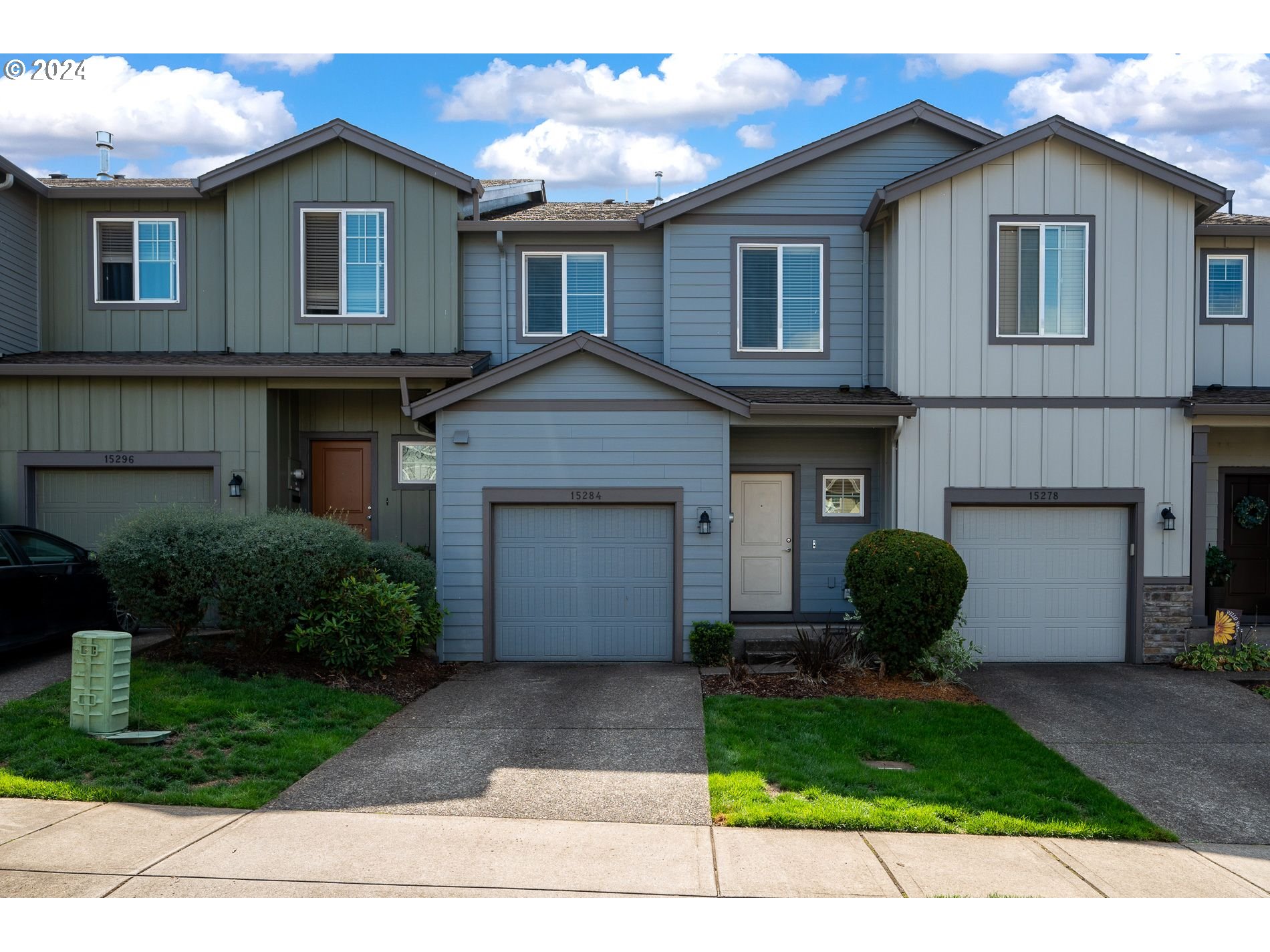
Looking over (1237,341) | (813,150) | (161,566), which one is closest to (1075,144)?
(813,150)

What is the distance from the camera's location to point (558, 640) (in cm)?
1212

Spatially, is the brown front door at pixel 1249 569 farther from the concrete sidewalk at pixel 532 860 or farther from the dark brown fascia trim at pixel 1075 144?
the concrete sidewalk at pixel 532 860

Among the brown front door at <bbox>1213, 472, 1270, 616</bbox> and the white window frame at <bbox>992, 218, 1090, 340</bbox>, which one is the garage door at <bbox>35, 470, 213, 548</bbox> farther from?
the brown front door at <bbox>1213, 472, 1270, 616</bbox>

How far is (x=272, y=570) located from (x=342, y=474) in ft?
14.6

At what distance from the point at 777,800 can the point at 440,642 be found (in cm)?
612

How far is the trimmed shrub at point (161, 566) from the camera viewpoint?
9.82 m

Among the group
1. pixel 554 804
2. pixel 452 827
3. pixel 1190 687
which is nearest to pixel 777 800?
pixel 554 804

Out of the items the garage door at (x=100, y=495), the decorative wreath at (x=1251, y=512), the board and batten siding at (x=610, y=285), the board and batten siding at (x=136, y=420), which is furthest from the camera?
the decorative wreath at (x=1251, y=512)

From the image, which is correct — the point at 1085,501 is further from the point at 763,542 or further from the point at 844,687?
the point at 844,687

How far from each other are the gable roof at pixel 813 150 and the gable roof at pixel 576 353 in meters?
2.50

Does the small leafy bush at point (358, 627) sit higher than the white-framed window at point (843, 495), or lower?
lower

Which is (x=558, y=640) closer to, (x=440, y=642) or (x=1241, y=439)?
(x=440, y=642)

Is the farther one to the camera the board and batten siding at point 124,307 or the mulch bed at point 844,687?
the board and batten siding at point 124,307

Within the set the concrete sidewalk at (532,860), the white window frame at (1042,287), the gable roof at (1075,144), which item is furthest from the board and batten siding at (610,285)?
the concrete sidewalk at (532,860)
